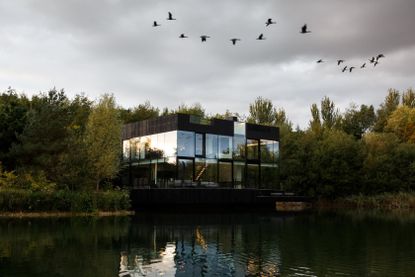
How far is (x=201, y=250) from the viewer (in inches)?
787

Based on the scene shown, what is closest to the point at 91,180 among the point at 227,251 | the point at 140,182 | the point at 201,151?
the point at 140,182

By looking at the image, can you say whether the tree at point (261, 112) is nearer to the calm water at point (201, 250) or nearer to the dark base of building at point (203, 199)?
the dark base of building at point (203, 199)

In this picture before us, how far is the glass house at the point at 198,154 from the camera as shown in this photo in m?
47.0

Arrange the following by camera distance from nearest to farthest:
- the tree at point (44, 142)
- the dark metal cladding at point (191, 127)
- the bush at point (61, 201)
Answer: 1. the bush at point (61, 201)
2. the tree at point (44, 142)
3. the dark metal cladding at point (191, 127)

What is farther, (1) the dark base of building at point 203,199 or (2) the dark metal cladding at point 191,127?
(2) the dark metal cladding at point 191,127

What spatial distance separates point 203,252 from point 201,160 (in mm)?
28771

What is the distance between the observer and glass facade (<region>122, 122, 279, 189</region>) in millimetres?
46906

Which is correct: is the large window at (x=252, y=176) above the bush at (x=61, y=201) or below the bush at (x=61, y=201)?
above

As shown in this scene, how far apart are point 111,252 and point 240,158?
109 feet

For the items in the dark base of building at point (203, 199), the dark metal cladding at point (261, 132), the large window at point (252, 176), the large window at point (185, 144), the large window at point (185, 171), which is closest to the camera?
the dark base of building at point (203, 199)

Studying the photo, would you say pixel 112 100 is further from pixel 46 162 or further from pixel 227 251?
pixel 227 251

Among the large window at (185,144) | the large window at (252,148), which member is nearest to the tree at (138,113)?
the large window at (252,148)

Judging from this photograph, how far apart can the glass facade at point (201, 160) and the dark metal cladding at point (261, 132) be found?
417 millimetres

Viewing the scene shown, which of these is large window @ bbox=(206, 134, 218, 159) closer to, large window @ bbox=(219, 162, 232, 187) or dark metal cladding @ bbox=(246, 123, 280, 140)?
large window @ bbox=(219, 162, 232, 187)
